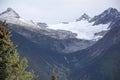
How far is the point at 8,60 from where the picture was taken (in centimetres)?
4012

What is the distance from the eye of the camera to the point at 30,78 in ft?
143

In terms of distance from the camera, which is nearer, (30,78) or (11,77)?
(11,77)

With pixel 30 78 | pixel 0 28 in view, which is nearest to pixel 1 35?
pixel 0 28

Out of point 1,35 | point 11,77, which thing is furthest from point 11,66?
point 1,35

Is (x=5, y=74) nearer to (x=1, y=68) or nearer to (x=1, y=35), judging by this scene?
(x=1, y=68)

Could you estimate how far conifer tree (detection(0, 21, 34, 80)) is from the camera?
39.2 meters

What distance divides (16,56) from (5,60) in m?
1.66

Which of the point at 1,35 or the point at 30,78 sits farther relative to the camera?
the point at 30,78

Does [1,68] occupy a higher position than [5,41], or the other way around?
[5,41]

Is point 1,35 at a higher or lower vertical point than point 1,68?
higher

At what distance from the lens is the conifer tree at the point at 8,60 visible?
129 feet

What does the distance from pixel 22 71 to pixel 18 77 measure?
106cm

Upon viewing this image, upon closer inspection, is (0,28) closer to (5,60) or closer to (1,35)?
(1,35)

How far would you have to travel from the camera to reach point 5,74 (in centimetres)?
4000
